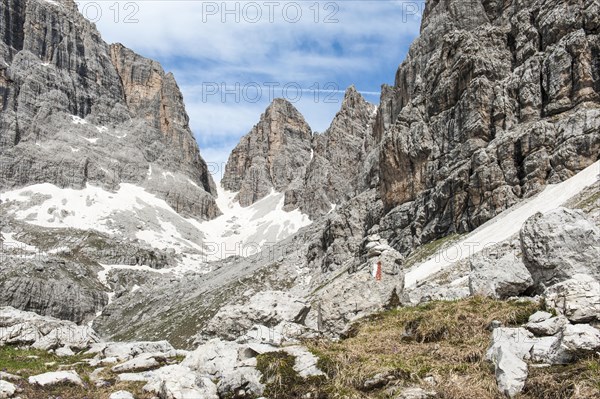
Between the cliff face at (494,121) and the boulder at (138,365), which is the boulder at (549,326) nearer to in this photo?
the boulder at (138,365)

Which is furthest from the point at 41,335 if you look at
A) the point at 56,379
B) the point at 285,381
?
the point at 285,381

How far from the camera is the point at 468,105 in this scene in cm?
8169

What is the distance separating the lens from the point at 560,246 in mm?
14445

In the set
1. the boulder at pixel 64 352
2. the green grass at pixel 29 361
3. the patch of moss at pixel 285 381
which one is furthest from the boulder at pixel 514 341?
the boulder at pixel 64 352

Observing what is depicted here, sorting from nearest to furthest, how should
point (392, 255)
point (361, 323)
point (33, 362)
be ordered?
point (361, 323), point (33, 362), point (392, 255)

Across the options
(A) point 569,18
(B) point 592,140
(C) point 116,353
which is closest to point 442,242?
(B) point 592,140

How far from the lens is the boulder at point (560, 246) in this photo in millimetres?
13992

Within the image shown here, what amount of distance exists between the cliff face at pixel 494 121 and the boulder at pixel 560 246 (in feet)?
177

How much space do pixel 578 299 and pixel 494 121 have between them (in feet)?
241

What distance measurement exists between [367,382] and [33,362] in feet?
45.5

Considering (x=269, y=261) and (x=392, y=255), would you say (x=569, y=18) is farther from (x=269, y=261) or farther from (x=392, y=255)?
(x=269, y=261)

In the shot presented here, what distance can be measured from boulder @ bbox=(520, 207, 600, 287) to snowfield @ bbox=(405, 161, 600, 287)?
117 ft

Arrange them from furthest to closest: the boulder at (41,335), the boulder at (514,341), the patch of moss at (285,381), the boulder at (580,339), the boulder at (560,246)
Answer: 1. the boulder at (41,335)
2. the boulder at (560,246)
3. the patch of moss at (285,381)
4. the boulder at (514,341)
5. the boulder at (580,339)

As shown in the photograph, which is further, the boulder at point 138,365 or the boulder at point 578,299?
the boulder at point 138,365
